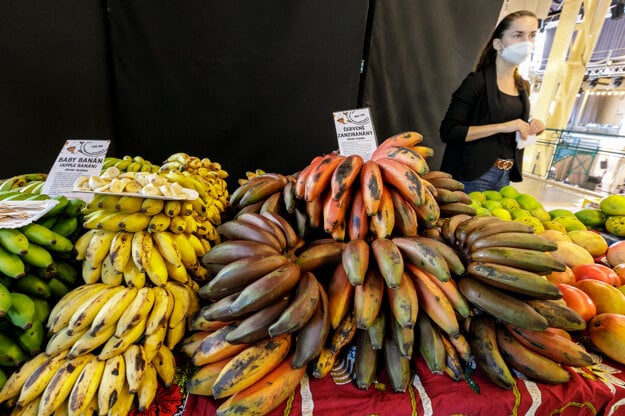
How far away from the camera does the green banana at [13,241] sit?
0.86m

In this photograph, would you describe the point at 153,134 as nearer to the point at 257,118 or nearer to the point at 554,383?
the point at 257,118

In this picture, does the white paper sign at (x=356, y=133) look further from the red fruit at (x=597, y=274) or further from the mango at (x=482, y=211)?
the red fruit at (x=597, y=274)

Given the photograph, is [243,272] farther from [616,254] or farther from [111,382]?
[616,254]

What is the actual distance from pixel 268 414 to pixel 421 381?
45 cm

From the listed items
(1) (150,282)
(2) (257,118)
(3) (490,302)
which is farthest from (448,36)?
(1) (150,282)

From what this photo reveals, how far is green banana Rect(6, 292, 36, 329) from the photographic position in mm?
808

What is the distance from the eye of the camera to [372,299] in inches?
34.0

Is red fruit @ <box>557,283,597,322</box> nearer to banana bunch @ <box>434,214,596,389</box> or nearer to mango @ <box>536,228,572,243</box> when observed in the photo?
banana bunch @ <box>434,214,596,389</box>

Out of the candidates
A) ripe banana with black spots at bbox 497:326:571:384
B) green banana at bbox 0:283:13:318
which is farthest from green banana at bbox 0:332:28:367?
ripe banana with black spots at bbox 497:326:571:384

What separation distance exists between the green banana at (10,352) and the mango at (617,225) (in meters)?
2.88

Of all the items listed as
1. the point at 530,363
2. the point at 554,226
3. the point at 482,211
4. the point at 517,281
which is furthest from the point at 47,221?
the point at 554,226

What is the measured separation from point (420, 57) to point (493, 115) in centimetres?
124

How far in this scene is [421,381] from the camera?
92cm

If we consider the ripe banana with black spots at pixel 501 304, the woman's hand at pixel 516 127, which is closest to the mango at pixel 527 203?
the woman's hand at pixel 516 127
